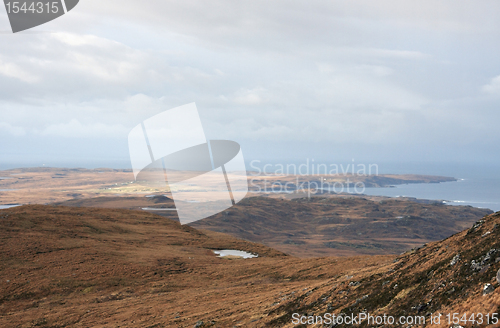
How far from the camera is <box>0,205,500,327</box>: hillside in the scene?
10352mm

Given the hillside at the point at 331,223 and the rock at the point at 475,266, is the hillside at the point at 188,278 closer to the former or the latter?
the rock at the point at 475,266

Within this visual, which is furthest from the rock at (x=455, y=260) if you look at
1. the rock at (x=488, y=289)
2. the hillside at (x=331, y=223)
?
the hillside at (x=331, y=223)

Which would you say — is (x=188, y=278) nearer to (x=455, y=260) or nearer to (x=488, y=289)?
(x=455, y=260)

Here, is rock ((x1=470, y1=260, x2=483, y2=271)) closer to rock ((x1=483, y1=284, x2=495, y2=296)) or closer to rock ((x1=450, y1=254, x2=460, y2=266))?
rock ((x1=450, y1=254, x2=460, y2=266))

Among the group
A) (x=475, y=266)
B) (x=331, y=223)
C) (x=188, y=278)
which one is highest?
(x=475, y=266)

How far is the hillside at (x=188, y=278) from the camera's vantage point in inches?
408

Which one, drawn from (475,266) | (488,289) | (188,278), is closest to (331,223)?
(188,278)

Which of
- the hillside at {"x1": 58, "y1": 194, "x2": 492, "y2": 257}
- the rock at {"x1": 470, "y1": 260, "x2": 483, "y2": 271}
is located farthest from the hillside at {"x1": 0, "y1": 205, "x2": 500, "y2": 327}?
the hillside at {"x1": 58, "y1": 194, "x2": 492, "y2": 257}

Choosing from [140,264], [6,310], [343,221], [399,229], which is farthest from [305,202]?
[6,310]

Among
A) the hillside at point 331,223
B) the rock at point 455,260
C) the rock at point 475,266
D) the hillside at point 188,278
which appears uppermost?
the rock at point 475,266

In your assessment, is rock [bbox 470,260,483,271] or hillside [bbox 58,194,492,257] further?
hillside [bbox 58,194,492,257]

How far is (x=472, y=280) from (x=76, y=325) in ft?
68.4

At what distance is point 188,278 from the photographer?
3180 centimetres

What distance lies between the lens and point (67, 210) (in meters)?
54.2
